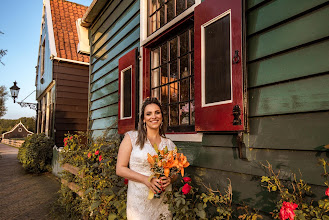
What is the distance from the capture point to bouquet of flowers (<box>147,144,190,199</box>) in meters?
1.71

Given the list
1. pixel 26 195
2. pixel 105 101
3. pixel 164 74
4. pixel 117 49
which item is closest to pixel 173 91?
pixel 164 74

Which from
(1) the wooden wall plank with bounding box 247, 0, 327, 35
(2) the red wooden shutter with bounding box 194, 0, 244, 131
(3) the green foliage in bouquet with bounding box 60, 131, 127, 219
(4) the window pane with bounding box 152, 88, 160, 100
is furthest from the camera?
(4) the window pane with bounding box 152, 88, 160, 100

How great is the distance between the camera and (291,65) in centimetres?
174

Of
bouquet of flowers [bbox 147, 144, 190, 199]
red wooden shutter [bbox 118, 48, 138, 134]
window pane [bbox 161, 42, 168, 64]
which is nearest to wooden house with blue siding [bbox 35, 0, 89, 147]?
red wooden shutter [bbox 118, 48, 138, 134]

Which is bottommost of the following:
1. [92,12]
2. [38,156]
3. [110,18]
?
[38,156]

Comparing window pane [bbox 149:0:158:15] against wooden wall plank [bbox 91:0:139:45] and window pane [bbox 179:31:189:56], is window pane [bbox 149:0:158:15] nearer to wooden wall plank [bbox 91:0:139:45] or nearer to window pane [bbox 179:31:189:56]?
wooden wall plank [bbox 91:0:139:45]

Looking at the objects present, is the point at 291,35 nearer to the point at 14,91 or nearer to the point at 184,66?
the point at 184,66

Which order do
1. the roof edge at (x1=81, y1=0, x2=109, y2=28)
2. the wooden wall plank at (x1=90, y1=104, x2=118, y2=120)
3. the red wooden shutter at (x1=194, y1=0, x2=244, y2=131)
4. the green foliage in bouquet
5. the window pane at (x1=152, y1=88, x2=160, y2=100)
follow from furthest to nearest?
the roof edge at (x1=81, y1=0, x2=109, y2=28)
the wooden wall plank at (x1=90, y1=104, x2=118, y2=120)
the window pane at (x1=152, y1=88, x2=160, y2=100)
the green foliage in bouquet
the red wooden shutter at (x1=194, y1=0, x2=244, y2=131)

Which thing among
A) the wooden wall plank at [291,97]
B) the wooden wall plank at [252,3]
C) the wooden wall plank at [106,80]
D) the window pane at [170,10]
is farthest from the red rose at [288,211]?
the wooden wall plank at [106,80]

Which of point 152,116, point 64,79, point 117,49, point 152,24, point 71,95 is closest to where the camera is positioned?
point 152,116

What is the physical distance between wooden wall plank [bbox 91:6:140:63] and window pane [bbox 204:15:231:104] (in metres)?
2.03

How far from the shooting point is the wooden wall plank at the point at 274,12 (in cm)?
169

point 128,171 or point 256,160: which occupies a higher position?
point 256,160

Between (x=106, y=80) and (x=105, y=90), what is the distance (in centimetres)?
22
